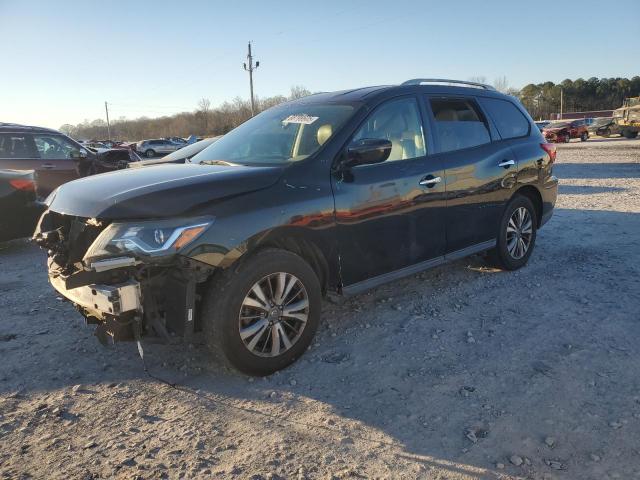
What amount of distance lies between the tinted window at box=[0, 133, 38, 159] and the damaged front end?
246 inches

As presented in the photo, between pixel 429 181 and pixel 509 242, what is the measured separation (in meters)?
1.63

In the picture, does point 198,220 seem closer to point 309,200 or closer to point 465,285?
point 309,200

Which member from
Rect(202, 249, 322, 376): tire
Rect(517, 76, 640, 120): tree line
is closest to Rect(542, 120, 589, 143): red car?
Rect(202, 249, 322, 376): tire

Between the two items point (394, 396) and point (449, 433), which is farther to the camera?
point (394, 396)

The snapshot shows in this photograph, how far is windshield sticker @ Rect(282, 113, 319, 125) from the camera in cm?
399

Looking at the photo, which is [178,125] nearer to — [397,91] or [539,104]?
[539,104]

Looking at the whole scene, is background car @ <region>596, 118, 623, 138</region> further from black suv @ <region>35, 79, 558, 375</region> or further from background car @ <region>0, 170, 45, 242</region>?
background car @ <region>0, 170, 45, 242</region>

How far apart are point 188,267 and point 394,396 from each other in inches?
57.0

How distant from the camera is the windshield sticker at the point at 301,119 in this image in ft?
13.1

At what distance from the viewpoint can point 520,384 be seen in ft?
10.1

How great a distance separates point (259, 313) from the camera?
10.4 feet

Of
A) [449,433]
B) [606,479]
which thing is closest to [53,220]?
[449,433]

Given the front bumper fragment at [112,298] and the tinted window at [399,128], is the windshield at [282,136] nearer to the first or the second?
the tinted window at [399,128]

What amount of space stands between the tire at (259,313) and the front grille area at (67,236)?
0.83 metres
